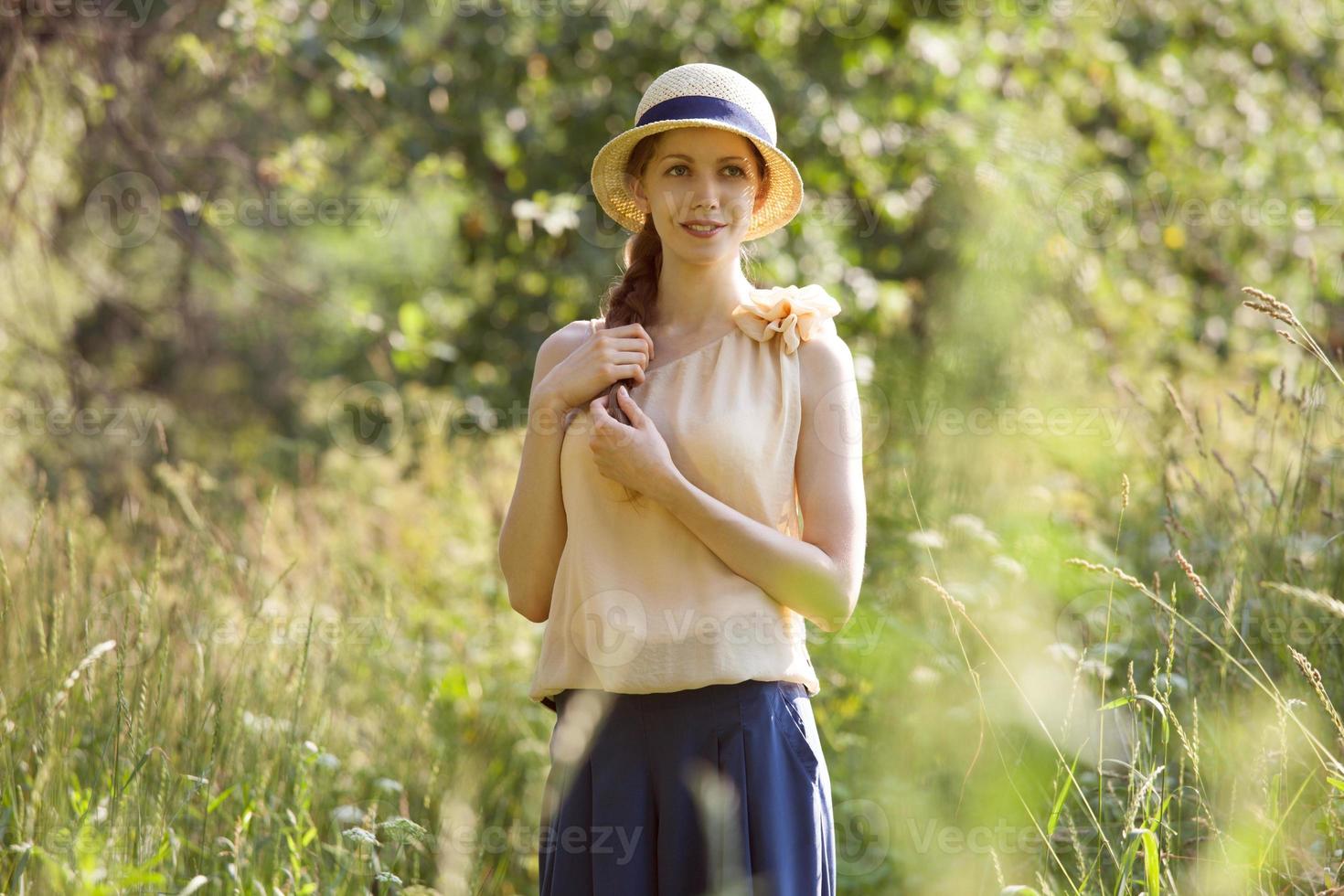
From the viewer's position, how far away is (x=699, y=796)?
6.43ft

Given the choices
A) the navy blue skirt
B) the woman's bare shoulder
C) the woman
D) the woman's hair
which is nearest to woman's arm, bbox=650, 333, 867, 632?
the woman

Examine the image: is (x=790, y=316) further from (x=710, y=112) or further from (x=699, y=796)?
(x=699, y=796)

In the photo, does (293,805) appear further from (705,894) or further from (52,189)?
(52,189)

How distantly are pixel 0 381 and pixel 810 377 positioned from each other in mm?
5535

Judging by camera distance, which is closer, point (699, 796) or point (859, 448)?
point (699, 796)

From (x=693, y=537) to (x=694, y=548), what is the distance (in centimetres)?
2

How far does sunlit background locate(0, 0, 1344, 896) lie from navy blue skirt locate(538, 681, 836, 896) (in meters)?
0.36

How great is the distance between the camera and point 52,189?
5.87 metres

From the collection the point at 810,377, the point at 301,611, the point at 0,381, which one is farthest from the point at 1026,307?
the point at 0,381

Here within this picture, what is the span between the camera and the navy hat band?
209 centimetres

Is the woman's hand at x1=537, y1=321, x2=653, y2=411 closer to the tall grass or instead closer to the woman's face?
the woman's face

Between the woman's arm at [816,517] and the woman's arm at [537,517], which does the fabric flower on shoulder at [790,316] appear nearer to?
the woman's arm at [816,517]

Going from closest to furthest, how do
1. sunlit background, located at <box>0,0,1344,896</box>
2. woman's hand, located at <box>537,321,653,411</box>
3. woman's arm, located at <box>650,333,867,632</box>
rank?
woman's arm, located at <box>650,333,867,632</box>
woman's hand, located at <box>537,321,653,411</box>
sunlit background, located at <box>0,0,1344,896</box>

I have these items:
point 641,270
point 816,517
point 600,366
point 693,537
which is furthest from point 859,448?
point 641,270
